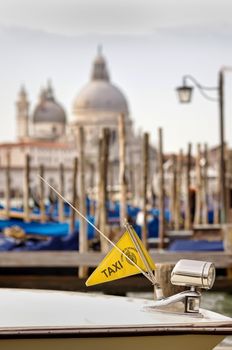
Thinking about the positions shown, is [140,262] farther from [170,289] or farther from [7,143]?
[7,143]

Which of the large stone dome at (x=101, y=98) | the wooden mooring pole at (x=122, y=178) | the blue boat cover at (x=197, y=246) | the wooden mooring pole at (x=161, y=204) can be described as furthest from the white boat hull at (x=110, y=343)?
Answer: the large stone dome at (x=101, y=98)

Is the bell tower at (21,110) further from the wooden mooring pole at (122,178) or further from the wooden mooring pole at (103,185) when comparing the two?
the wooden mooring pole at (103,185)

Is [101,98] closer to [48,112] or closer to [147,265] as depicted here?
[48,112]

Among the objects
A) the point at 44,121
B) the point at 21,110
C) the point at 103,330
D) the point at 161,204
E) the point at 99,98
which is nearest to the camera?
the point at 103,330

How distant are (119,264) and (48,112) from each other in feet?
352

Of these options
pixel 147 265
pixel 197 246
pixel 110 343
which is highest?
pixel 147 265

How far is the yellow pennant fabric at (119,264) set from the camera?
5105 millimetres

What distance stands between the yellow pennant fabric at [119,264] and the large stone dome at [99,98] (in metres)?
96.5

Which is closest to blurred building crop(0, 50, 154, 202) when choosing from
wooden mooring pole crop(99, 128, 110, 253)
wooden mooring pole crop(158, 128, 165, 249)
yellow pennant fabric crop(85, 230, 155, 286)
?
wooden mooring pole crop(158, 128, 165, 249)

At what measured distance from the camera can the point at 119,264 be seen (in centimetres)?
512

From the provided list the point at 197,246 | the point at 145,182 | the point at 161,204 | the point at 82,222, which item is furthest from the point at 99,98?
the point at 82,222

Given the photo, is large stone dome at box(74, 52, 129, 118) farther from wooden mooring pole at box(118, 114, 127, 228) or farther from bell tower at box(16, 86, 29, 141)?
wooden mooring pole at box(118, 114, 127, 228)

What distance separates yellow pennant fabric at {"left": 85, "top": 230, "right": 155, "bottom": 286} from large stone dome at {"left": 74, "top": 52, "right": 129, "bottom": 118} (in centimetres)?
9654

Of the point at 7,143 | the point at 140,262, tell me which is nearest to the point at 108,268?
the point at 140,262
